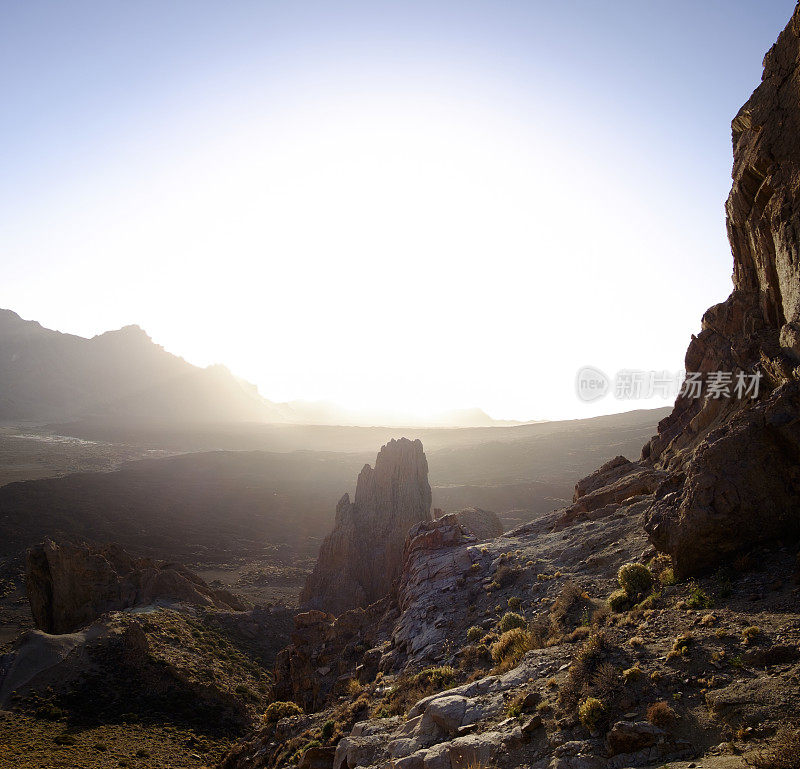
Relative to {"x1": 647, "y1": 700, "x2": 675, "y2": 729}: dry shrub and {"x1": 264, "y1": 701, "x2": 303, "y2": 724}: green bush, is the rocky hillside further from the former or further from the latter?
{"x1": 264, "y1": 701, "x2": 303, "y2": 724}: green bush

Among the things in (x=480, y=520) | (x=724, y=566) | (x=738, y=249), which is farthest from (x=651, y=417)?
(x=724, y=566)

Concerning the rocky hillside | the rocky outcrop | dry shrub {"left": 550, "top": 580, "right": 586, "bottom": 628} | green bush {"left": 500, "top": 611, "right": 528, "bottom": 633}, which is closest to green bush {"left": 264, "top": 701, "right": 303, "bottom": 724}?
the rocky hillside

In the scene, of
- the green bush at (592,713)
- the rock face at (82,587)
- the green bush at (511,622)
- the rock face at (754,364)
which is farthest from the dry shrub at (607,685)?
the rock face at (82,587)

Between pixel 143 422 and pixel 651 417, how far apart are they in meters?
182

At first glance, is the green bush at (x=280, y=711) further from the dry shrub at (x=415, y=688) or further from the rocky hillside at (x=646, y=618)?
the dry shrub at (x=415, y=688)

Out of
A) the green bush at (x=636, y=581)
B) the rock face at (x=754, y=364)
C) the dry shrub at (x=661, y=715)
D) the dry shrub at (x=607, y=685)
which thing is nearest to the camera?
the dry shrub at (x=661, y=715)

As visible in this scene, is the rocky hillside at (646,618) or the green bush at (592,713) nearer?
the rocky hillside at (646,618)

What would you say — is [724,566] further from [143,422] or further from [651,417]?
[143,422]

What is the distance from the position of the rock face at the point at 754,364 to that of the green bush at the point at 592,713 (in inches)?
266

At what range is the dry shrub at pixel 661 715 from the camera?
352 inches

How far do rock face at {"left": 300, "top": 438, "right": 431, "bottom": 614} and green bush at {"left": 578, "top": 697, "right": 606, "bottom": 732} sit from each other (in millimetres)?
32135

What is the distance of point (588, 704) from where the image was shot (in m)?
10.0

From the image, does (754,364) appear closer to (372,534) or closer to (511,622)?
(511,622)

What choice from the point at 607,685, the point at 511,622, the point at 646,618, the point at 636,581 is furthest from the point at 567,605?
the point at 607,685
